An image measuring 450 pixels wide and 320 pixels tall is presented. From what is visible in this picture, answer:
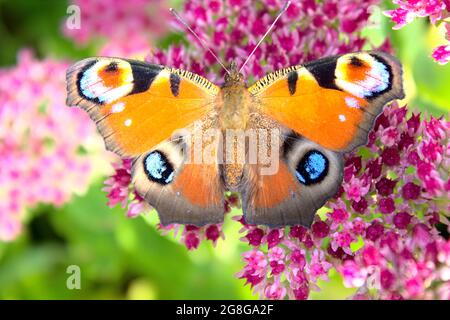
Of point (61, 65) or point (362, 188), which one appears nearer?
point (362, 188)

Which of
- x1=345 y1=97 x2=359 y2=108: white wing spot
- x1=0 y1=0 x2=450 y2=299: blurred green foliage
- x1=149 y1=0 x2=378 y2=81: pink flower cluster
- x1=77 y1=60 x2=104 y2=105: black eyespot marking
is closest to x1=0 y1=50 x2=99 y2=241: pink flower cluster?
x1=0 y1=0 x2=450 y2=299: blurred green foliage

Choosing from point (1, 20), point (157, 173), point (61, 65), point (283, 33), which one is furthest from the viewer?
point (1, 20)

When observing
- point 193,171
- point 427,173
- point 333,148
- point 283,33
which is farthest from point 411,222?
point 283,33

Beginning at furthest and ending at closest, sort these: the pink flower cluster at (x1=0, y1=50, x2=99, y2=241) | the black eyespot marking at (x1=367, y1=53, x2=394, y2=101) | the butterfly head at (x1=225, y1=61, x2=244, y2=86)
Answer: the pink flower cluster at (x1=0, y1=50, x2=99, y2=241)
the butterfly head at (x1=225, y1=61, x2=244, y2=86)
the black eyespot marking at (x1=367, y1=53, x2=394, y2=101)

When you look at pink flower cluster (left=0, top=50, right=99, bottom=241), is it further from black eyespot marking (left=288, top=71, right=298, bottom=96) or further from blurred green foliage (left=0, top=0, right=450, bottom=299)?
black eyespot marking (left=288, top=71, right=298, bottom=96)

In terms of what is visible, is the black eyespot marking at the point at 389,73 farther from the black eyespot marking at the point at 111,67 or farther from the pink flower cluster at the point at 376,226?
the black eyespot marking at the point at 111,67

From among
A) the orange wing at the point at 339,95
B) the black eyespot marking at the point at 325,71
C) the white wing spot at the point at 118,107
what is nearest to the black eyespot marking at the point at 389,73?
the orange wing at the point at 339,95

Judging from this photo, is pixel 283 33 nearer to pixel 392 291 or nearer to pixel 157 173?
pixel 157 173
